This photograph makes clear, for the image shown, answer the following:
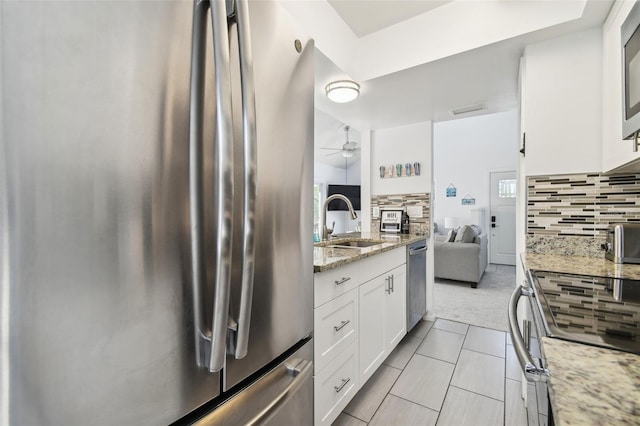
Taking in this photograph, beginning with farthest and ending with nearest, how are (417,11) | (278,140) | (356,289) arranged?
(417,11), (356,289), (278,140)

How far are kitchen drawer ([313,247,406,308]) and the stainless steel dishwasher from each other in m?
0.34

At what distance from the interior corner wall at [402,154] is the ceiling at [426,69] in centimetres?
30

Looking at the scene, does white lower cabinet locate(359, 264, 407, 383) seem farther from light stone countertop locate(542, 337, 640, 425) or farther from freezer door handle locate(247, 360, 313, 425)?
light stone countertop locate(542, 337, 640, 425)

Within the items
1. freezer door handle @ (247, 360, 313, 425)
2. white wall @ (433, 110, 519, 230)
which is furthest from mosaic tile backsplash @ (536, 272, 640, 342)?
white wall @ (433, 110, 519, 230)

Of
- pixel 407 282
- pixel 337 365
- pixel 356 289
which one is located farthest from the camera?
pixel 407 282

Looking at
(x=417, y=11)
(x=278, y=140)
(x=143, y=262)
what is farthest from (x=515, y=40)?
(x=143, y=262)

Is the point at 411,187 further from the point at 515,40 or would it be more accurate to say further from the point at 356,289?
the point at 356,289

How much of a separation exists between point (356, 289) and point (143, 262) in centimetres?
127

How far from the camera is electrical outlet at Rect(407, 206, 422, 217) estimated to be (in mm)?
2996

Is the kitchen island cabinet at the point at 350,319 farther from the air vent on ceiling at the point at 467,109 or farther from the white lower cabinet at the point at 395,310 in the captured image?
the air vent on ceiling at the point at 467,109

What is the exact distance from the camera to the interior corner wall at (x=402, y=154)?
2977mm

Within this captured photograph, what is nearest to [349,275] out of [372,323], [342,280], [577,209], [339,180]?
[342,280]

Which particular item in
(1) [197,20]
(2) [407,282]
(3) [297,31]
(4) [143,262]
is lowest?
(2) [407,282]

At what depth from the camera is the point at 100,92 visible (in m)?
0.45
